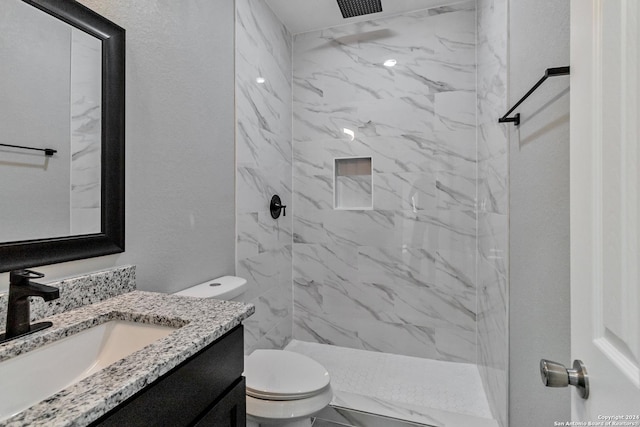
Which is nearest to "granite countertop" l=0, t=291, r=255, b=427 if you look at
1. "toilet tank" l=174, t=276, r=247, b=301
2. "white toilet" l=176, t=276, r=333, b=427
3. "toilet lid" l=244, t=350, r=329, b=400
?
"toilet tank" l=174, t=276, r=247, b=301

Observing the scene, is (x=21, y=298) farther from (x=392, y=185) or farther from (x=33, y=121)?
(x=392, y=185)

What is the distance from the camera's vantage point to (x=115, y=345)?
2.93ft

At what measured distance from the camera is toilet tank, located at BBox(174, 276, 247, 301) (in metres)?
1.40

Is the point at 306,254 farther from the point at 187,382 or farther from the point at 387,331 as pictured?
the point at 187,382

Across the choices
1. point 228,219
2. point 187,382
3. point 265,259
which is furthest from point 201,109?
point 187,382

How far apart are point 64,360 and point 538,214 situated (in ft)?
4.99

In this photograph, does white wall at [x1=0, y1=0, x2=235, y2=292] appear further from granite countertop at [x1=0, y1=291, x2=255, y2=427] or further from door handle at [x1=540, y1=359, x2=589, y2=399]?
door handle at [x1=540, y1=359, x2=589, y2=399]

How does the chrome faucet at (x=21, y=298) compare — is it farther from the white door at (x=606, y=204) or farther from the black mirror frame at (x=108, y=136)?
the white door at (x=606, y=204)

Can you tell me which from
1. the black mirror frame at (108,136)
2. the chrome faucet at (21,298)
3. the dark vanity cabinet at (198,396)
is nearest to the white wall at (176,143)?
the black mirror frame at (108,136)

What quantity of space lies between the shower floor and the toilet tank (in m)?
0.90

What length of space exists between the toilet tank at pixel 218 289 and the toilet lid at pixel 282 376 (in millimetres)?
366

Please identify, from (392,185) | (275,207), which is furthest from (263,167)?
(392,185)

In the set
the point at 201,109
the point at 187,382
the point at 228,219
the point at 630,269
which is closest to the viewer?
the point at 630,269

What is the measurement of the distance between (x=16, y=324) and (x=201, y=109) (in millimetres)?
1155
